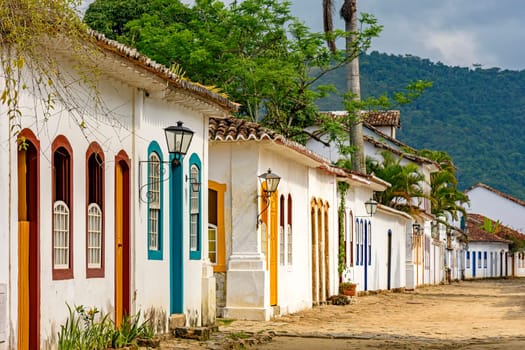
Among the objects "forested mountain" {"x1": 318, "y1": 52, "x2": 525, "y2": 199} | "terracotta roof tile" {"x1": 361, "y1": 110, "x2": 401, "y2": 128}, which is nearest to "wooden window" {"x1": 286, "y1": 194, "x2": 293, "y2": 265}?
"terracotta roof tile" {"x1": 361, "y1": 110, "x2": 401, "y2": 128}

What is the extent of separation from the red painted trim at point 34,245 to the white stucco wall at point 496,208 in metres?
75.3

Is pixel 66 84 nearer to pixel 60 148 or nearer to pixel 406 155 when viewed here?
pixel 60 148

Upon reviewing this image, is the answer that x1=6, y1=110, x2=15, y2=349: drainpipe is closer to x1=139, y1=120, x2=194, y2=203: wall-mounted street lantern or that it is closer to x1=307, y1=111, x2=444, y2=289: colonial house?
x1=139, y1=120, x2=194, y2=203: wall-mounted street lantern

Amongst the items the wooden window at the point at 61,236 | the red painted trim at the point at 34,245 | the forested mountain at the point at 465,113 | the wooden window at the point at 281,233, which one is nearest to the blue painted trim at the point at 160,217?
the wooden window at the point at 61,236

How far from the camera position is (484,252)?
3093 inches

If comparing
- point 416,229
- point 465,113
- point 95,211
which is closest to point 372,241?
point 416,229

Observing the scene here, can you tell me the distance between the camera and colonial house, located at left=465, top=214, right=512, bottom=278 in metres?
76.3

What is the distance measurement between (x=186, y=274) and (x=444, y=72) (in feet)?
455

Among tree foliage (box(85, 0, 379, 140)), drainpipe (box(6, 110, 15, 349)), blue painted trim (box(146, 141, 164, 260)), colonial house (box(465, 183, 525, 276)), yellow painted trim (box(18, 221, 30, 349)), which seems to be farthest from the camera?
colonial house (box(465, 183, 525, 276))

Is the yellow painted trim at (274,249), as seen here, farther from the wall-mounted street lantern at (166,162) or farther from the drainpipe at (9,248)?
the drainpipe at (9,248)

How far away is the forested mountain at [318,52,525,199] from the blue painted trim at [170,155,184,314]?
87.1 metres

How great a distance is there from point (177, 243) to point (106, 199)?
121 inches

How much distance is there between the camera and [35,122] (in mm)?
12156

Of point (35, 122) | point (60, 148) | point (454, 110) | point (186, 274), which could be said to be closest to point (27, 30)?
point (35, 122)
